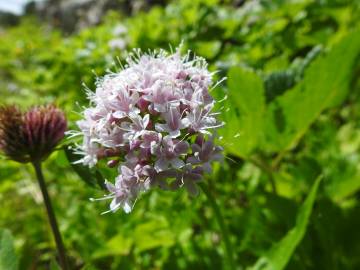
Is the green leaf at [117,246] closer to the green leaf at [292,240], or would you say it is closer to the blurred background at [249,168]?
the blurred background at [249,168]

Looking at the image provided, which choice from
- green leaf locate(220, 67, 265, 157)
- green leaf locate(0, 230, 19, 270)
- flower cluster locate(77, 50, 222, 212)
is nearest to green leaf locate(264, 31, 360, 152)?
green leaf locate(220, 67, 265, 157)

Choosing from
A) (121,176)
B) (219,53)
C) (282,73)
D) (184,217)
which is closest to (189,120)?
(121,176)

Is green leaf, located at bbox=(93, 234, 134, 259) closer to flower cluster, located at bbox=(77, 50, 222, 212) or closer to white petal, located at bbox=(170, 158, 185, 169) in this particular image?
flower cluster, located at bbox=(77, 50, 222, 212)

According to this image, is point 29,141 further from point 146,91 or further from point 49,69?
point 49,69

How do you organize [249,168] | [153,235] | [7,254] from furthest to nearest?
[249,168]
[153,235]
[7,254]

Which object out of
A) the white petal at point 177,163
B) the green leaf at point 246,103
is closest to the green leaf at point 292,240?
the green leaf at point 246,103

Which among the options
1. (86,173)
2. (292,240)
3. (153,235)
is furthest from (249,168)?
(86,173)

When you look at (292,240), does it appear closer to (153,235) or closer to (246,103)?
(246,103)
